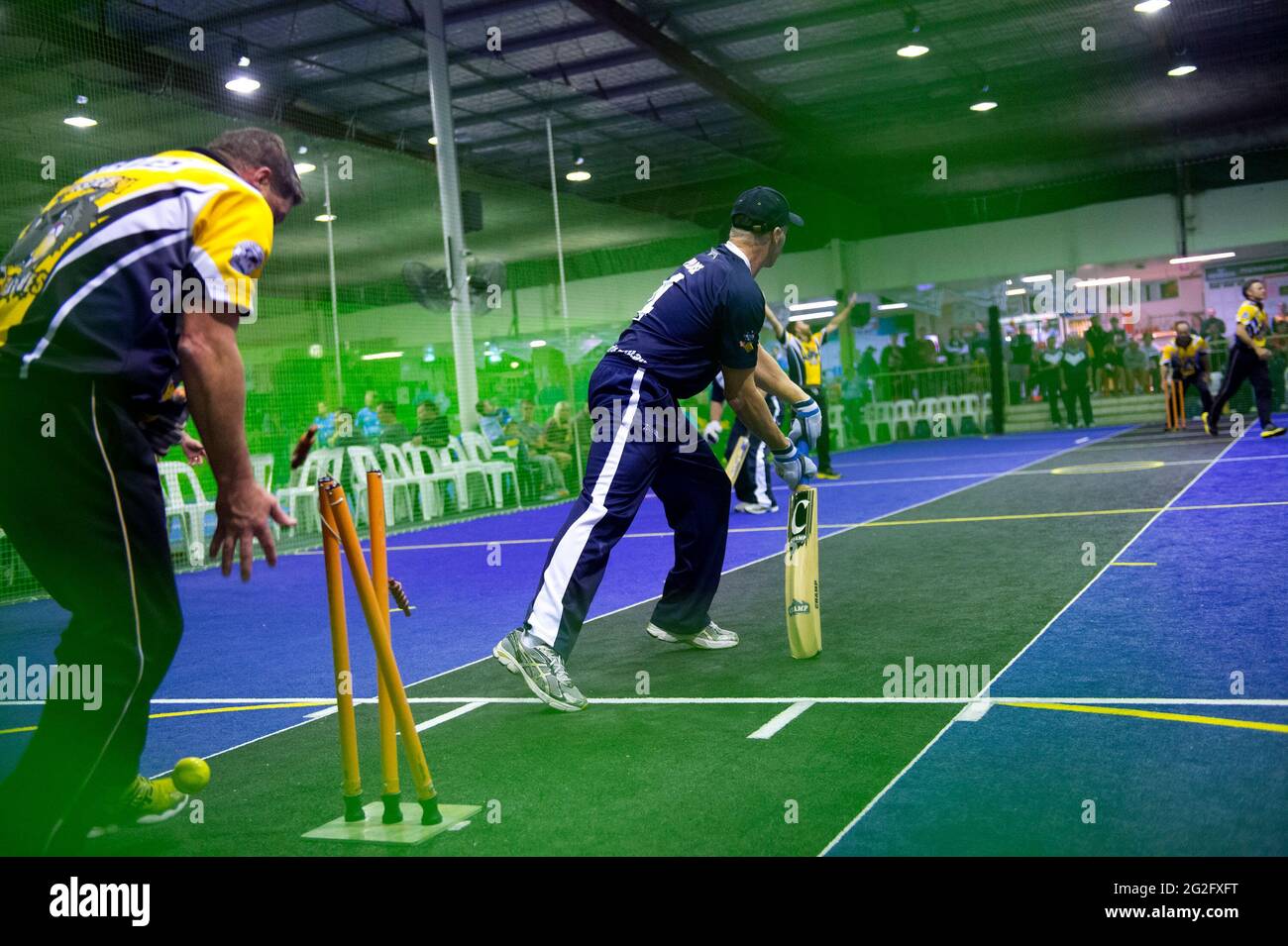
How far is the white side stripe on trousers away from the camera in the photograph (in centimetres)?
418

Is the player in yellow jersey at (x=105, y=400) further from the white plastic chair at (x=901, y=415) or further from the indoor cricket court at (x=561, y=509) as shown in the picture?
the white plastic chair at (x=901, y=415)

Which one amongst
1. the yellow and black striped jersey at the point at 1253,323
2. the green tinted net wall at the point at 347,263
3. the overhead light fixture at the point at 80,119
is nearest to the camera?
the green tinted net wall at the point at 347,263

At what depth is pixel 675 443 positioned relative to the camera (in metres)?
4.70

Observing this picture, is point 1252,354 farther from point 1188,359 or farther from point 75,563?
point 75,563

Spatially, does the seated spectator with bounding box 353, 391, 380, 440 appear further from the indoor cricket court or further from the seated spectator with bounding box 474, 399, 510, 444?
the seated spectator with bounding box 474, 399, 510, 444

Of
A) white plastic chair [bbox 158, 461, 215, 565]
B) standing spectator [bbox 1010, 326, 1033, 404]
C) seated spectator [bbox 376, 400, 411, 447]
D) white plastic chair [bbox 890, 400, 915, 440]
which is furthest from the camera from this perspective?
white plastic chair [bbox 890, 400, 915, 440]

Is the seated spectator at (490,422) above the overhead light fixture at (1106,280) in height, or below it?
below

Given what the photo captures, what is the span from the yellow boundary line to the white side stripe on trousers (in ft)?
5.32

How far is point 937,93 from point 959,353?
946 centimetres

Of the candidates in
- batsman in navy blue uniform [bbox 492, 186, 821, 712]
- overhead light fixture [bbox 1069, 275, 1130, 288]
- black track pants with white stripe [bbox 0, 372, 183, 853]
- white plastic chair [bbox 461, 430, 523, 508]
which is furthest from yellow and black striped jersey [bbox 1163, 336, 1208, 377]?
black track pants with white stripe [bbox 0, 372, 183, 853]

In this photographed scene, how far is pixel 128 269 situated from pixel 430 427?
11.8 m

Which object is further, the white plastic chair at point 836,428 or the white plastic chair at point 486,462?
the white plastic chair at point 836,428

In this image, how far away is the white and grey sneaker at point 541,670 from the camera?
4152 mm

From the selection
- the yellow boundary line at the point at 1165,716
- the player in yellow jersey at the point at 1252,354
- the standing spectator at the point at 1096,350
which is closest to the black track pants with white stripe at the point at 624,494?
the yellow boundary line at the point at 1165,716
